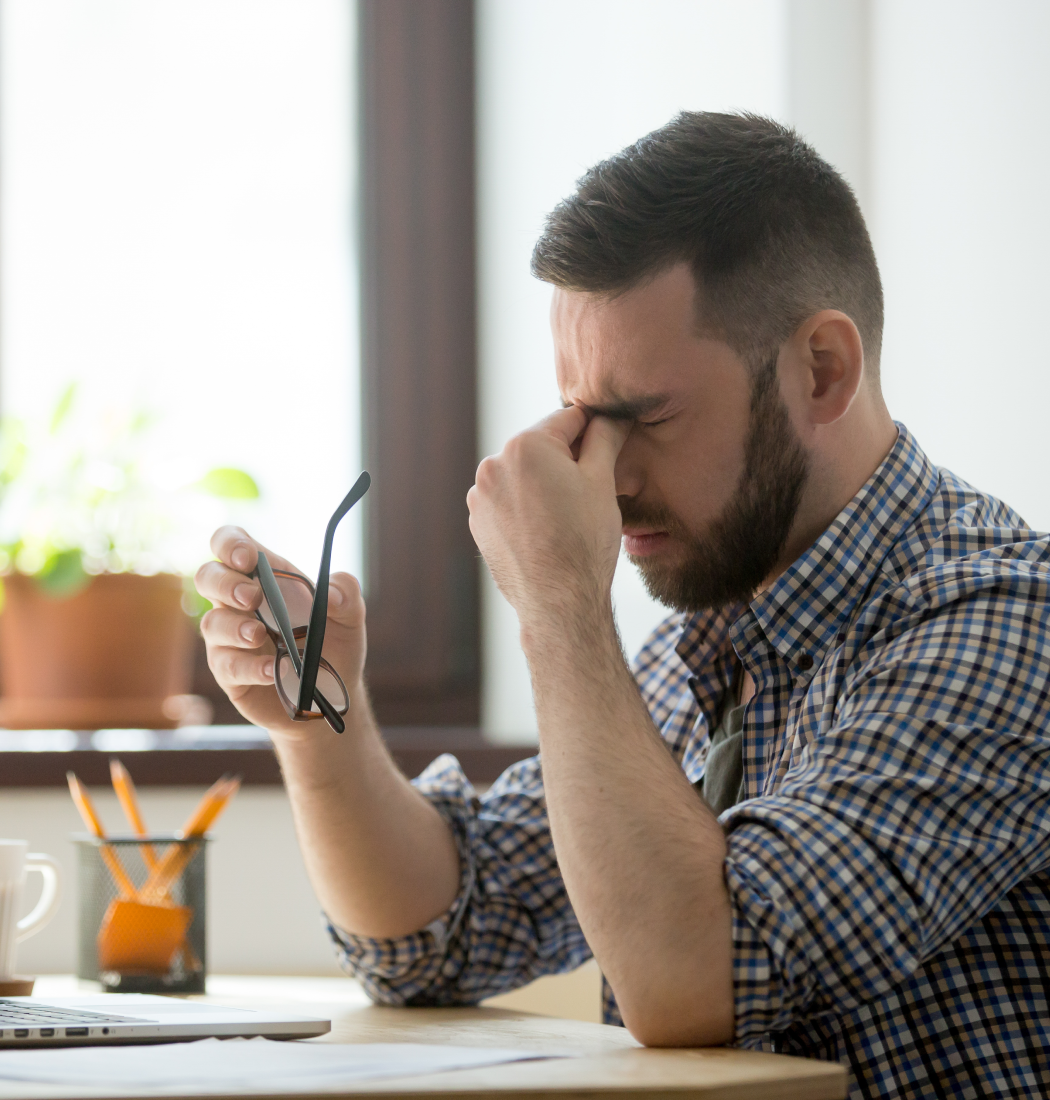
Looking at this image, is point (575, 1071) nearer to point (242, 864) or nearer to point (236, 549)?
point (236, 549)

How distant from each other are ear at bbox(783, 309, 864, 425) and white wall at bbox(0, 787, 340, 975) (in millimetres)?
863

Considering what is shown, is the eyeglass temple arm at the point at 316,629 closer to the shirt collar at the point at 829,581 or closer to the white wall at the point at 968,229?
the shirt collar at the point at 829,581

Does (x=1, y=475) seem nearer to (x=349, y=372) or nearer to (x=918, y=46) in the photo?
(x=349, y=372)

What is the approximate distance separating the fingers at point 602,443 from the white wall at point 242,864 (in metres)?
0.77

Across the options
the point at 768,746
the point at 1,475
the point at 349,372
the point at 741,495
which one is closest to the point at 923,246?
the point at 741,495

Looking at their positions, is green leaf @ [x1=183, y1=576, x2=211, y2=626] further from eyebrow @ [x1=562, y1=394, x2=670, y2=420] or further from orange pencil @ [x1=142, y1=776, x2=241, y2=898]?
eyebrow @ [x1=562, y1=394, x2=670, y2=420]

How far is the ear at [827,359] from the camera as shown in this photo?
1097mm

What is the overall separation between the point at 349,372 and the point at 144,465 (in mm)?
329

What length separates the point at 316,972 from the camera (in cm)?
161

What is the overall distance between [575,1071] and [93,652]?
1262mm

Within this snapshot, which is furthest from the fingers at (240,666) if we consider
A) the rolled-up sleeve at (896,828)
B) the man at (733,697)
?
the rolled-up sleeve at (896,828)

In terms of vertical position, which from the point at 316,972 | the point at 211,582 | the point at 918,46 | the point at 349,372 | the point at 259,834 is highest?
the point at 918,46

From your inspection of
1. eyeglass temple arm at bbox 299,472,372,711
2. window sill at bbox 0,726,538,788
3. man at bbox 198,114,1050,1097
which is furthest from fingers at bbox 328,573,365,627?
window sill at bbox 0,726,538,788

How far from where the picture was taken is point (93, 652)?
5.89 ft
